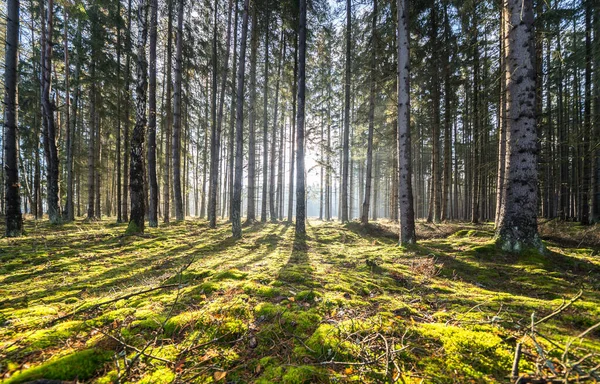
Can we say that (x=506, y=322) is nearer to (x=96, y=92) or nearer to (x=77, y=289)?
(x=77, y=289)

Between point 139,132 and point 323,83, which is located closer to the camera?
point 139,132

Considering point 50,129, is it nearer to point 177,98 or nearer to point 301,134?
point 177,98

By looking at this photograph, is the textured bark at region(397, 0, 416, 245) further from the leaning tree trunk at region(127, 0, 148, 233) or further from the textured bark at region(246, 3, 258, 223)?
the leaning tree trunk at region(127, 0, 148, 233)

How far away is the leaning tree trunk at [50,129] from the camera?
9.45 m

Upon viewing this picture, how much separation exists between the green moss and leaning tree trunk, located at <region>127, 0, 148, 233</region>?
722cm

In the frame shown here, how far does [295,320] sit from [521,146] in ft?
20.4

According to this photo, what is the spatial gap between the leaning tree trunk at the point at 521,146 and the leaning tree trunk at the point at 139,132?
10.6 meters

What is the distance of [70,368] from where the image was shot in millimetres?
1601

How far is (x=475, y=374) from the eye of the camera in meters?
1.59

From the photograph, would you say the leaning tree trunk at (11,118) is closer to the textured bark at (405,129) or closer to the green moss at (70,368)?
the green moss at (70,368)

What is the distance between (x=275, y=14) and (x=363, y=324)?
1474 centimetres

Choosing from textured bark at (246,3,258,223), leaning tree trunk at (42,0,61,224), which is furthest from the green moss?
leaning tree trunk at (42,0,61,224)

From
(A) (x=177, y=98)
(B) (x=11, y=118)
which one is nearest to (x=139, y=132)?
(B) (x=11, y=118)

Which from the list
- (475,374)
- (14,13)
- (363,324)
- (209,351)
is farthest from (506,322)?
(14,13)
